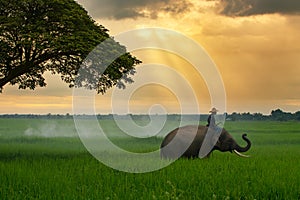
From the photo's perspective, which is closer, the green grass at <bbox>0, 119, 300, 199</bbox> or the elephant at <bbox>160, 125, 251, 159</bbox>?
the green grass at <bbox>0, 119, 300, 199</bbox>

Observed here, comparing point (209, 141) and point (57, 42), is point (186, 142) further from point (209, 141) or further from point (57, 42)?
point (57, 42)

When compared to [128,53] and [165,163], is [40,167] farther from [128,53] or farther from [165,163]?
[128,53]

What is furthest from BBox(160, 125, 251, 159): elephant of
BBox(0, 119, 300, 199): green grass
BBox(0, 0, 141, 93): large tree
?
BBox(0, 0, 141, 93): large tree

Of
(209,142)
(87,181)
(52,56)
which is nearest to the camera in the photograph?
(87,181)

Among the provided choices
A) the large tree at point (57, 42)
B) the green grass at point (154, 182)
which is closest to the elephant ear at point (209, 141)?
the green grass at point (154, 182)

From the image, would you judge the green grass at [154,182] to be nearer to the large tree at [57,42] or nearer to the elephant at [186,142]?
the elephant at [186,142]

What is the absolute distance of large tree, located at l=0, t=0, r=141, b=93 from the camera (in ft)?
55.7

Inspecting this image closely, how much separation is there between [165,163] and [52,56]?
7.52m

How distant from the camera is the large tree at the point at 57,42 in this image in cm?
1697

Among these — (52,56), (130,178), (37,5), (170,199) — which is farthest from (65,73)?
Answer: (170,199)

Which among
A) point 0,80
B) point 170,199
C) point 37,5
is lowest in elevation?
point 170,199

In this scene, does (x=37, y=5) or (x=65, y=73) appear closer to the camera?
(x=37, y=5)

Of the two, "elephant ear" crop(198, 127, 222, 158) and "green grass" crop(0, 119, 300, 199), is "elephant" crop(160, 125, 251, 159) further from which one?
"green grass" crop(0, 119, 300, 199)

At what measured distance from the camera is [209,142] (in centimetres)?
1582
